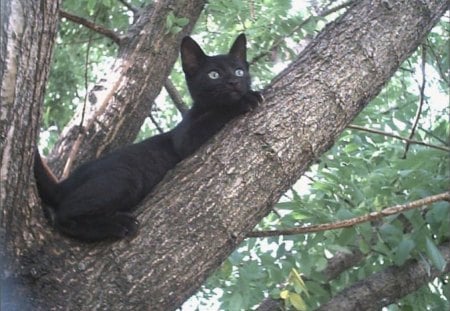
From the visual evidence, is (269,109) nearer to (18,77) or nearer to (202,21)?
(18,77)

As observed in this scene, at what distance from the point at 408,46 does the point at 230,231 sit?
1272 mm

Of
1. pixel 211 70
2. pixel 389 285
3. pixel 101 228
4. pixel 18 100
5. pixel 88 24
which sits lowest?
pixel 389 285

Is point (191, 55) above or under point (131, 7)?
under

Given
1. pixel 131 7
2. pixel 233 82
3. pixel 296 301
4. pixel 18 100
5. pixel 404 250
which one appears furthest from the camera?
pixel 131 7

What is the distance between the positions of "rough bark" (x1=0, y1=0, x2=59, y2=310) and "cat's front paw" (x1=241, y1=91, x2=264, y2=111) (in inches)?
42.7

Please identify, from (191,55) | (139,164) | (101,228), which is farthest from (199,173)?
(191,55)

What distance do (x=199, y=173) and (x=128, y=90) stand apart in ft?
4.19

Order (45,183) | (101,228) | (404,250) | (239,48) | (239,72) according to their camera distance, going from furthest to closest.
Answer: (239,48), (239,72), (404,250), (45,183), (101,228)

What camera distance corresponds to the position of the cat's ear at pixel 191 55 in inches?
162

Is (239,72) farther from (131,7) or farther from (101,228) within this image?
(101,228)

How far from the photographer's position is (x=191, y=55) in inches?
165

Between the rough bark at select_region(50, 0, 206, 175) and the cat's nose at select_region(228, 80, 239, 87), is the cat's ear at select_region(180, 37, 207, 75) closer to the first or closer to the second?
the rough bark at select_region(50, 0, 206, 175)

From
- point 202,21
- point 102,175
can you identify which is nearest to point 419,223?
point 102,175

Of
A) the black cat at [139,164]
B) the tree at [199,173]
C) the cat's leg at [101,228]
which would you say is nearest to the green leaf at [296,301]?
the tree at [199,173]
